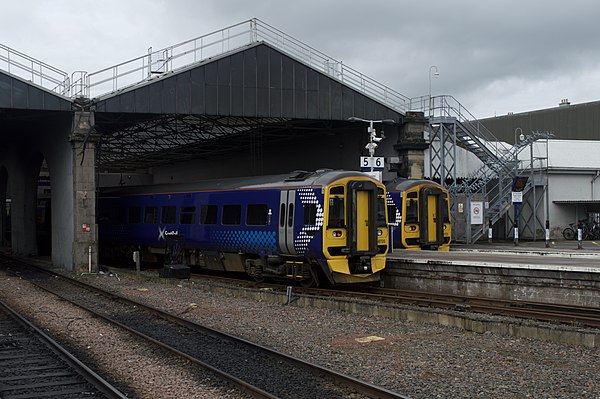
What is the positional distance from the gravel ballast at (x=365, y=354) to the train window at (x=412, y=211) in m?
8.97

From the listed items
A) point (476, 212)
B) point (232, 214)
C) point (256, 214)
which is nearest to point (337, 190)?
point (256, 214)

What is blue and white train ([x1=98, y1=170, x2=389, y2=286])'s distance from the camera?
16.3 m

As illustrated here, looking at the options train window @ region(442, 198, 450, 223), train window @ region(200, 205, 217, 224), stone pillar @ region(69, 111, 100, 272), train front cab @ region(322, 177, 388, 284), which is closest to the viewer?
train front cab @ region(322, 177, 388, 284)

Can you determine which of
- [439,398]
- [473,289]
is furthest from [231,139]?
[439,398]

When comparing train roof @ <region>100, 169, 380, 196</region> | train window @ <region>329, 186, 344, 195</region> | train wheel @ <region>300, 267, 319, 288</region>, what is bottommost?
train wheel @ <region>300, 267, 319, 288</region>

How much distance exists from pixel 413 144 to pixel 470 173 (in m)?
6.50

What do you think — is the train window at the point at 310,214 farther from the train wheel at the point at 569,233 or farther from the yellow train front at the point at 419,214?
the train wheel at the point at 569,233

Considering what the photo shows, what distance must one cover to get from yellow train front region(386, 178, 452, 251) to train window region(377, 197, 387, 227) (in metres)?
4.67

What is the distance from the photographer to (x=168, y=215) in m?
23.0

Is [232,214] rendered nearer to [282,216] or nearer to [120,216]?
[282,216]

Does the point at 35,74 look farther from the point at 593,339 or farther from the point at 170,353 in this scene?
the point at 593,339

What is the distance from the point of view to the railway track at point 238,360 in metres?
7.67

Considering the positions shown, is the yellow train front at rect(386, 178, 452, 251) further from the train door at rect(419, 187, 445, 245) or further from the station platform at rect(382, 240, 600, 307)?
the station platform at rect(382, 240, 600, 307)

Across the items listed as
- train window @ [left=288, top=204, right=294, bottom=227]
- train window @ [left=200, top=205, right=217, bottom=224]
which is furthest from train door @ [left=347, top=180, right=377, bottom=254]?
train window @ [left=200, top=205, right=217, bottom=224]
